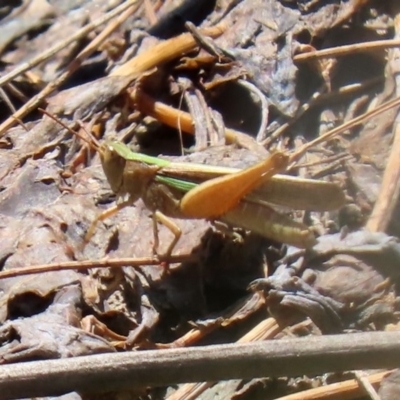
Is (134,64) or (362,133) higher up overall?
(134,64)

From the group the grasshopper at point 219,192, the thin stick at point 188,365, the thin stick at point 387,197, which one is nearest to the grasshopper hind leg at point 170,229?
the grasshopper at point 219,192

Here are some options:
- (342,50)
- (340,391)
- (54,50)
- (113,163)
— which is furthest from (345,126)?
(54,50)

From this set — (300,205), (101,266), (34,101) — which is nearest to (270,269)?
(300,205)

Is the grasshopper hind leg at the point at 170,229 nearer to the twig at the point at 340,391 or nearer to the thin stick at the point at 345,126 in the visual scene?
the thin stick at the point at 345,126

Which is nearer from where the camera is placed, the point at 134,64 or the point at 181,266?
the point at 181,266

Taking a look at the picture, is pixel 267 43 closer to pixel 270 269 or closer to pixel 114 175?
pixel 114 175

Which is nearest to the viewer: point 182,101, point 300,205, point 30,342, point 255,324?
point 30,342

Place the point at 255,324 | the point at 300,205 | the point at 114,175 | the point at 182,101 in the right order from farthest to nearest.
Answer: the point at 182,101
the point at 114,175
the point at 300,205
the point at 255,324
